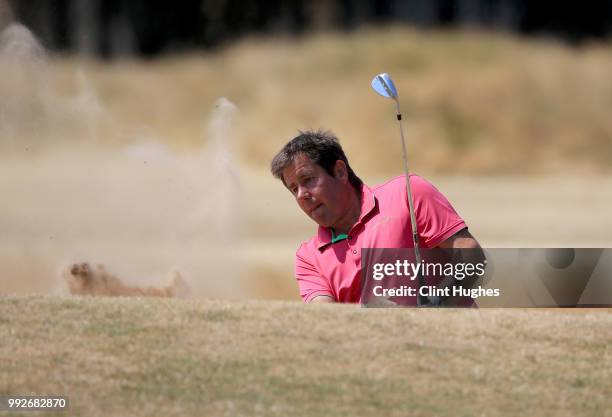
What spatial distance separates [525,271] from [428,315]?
0.57m

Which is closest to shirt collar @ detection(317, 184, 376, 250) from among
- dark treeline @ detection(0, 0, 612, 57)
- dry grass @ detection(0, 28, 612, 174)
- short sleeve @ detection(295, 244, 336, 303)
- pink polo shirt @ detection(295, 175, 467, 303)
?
pink polo shirt @ detection(295, 175, 467, 303)

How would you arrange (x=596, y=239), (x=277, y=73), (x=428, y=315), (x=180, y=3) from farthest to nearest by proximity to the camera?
1. (x=180, y=3)
2. (x=277, y=73)
3. (x=596, y=239)
4. (x=428, y=315)

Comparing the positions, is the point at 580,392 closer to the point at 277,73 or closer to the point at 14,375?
the point at 14,375

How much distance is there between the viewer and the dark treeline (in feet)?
93.6

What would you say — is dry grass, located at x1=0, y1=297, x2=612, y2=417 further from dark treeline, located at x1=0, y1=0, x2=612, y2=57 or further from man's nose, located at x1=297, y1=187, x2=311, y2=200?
dark treeline, located at x1=0, y1=0, x2=612, y2=57

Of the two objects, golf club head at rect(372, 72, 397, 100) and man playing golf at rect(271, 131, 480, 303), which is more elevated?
golf club head at rect(372, 72, 397, 100)

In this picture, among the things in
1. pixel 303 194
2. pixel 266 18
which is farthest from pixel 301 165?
pixel 266 18

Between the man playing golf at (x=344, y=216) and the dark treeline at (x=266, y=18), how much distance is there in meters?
21.6

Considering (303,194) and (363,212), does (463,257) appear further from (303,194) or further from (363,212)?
(303,194)

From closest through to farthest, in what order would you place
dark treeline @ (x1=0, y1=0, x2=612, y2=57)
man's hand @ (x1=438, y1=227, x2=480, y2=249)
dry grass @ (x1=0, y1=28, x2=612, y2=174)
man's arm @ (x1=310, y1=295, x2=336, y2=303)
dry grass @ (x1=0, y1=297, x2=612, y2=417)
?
dry grass @ (x1=0, y1=297, x2=612, y2=417) < man's hand @ (x1=438, y1=227, x2=480, y2=249) < man's arm @ (x1=310, y1=295, x2=336, y2=303) < dry grass @ (x1=0, y1=28, x2=612, y2=174) < dark treeline @ (x1=0, y1=0, x2=612, y2=57)

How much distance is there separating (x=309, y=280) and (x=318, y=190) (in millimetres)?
467

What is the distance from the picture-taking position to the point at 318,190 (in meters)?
6.15

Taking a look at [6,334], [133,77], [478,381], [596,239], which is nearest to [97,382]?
[6,334]

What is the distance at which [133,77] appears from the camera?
2603 cm
